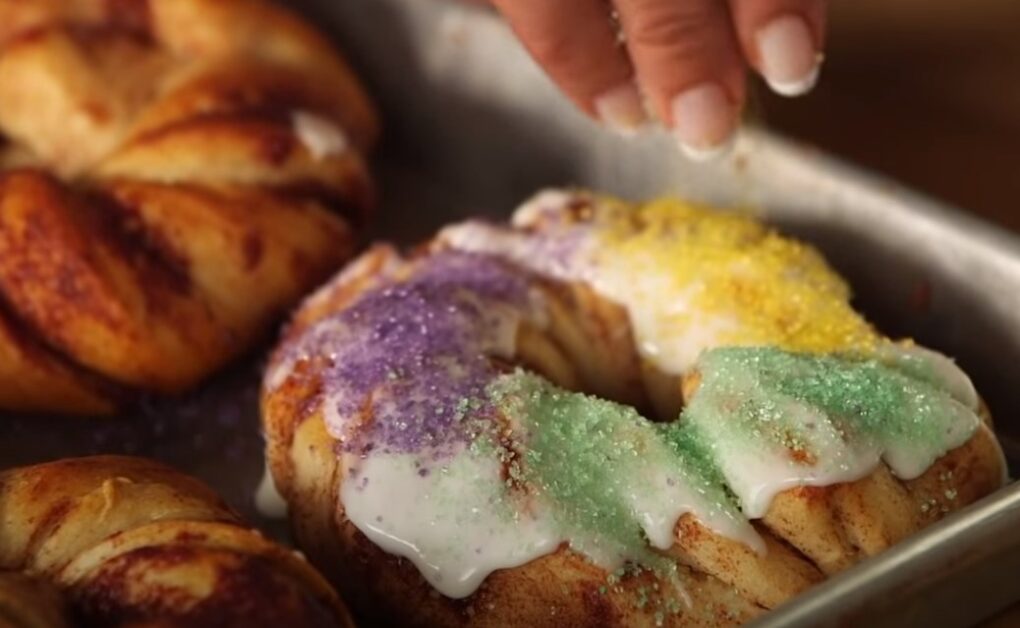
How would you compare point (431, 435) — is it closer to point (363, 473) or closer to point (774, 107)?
point (363, 473)

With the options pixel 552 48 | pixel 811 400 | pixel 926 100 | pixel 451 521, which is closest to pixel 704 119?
pixel 552 48

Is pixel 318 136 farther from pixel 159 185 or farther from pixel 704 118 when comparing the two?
pixel 704 118

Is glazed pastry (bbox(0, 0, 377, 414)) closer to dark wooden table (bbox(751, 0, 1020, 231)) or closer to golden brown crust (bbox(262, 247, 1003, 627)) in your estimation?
golden brown crust (bbox(262, 247, 1003, 627))

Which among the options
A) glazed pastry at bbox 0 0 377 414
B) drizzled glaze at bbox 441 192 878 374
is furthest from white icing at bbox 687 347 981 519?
glazed pastry at bbox 0 0 377 414

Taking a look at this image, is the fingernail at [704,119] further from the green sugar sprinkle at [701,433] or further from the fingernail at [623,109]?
the green sugar sprinkle at [701,433]

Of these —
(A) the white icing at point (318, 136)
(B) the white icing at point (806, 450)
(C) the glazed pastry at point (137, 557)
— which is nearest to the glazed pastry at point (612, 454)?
(B) the white icing at point (806, 450)
